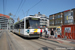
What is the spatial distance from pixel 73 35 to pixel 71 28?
3.38 ft

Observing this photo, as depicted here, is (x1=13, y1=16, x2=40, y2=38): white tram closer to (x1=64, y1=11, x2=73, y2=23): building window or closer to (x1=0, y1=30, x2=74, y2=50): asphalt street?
(x1=0, y1=30, x2=74, y2=50): asphalt street

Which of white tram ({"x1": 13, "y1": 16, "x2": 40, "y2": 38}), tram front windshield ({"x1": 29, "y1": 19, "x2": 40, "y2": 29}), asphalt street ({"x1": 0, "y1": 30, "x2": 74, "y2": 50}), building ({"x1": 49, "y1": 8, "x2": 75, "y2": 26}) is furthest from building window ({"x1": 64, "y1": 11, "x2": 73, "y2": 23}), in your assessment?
asphalt street ({"x1": 0, "y1": 30, "x2": 74, "y2": 50})

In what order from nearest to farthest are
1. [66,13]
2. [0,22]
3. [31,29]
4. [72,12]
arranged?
[31,29] → [72,12] → [66,13] → [0,22]

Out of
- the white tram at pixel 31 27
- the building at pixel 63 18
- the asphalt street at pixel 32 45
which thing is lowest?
the asphalt street at pixel 32 45

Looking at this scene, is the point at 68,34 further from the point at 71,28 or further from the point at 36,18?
the point at 36,18

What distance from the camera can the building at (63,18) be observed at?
1823 inches

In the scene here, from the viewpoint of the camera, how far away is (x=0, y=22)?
124 m

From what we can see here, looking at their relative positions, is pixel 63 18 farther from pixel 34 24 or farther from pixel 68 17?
pixel 34 24

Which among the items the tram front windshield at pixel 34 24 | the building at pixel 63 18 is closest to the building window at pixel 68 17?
the building at pixel 63 18

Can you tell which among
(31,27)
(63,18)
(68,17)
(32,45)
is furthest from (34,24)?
(63,18)

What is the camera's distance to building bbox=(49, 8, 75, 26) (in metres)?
46.3

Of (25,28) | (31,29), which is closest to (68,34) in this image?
(31,29)

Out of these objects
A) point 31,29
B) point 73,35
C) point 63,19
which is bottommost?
point 73,35

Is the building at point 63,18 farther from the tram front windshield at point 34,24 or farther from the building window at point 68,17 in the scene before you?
the tram front windshield at point 34,24
